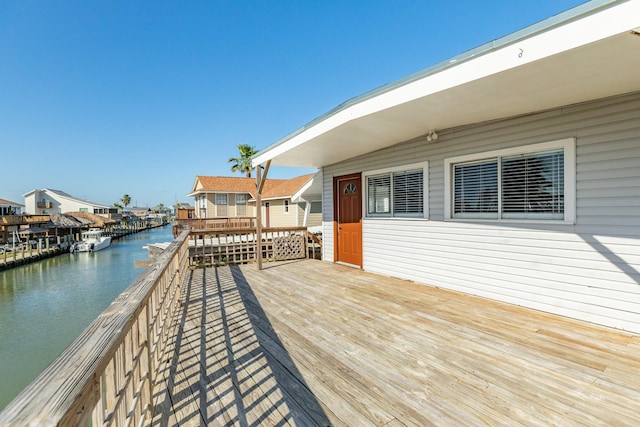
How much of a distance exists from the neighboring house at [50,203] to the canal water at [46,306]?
1094 inches

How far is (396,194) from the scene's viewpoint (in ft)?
18.0

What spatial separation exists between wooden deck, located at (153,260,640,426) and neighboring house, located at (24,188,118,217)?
56224 mm

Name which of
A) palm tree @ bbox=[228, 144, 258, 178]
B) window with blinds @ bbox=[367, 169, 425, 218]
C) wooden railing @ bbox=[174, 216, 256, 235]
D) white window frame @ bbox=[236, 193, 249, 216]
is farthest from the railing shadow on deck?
palm tree @ bbox=[228, 144, 258, 178]

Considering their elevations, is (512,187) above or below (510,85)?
below

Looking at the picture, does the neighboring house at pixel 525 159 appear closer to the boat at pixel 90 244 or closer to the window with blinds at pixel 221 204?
the window with blinds at pixel 221 204

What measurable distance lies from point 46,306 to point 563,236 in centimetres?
1831

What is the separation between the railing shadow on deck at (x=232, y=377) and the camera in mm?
1805

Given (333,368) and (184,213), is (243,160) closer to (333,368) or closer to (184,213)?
(184,213)

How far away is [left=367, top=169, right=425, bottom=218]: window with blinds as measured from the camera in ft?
16.6

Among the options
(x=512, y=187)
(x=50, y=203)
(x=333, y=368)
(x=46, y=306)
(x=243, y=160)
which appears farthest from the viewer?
(x=50, y=203)

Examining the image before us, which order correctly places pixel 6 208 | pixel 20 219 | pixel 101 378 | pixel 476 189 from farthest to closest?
pixel 6 208 < pixel 20 219 < pixel 476 189 < pixel 101 378

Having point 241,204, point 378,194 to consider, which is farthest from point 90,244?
point 378,194

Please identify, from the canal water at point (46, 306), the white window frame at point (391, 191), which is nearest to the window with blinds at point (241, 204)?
the canal water at point (46, 306)

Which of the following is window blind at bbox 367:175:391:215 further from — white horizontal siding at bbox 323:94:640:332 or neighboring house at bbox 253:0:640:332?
white horizontal siding at bbox 323:94:640:332
